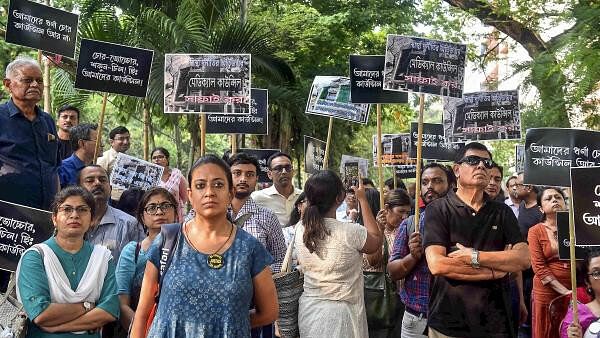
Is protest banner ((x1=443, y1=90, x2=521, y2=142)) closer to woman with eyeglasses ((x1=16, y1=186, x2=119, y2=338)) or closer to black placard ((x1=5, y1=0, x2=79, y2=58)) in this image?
black placard ((x1=5, y1=0, x2=79, y2=58))

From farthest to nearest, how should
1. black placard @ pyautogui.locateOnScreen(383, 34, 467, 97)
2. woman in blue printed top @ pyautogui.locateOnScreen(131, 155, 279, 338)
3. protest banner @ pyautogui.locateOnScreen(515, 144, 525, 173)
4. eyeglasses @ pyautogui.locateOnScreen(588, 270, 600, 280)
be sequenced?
1. protest banner @ pyautogui.locateOnScreen(515, 144, 525, 173)
2. black placard @ pyautogui.locateOnScreen(383, 34, 467, 97)
3. eyeglasses @ pyautogui.locateOnScreen(588, 270, 600, 280)
4. woman in blue printed top @ pyautogui.locateOnScreen(131, 155, 279, 338)

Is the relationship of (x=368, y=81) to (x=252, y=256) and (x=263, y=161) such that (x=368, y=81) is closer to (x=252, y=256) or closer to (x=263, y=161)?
(x=263, y=161)

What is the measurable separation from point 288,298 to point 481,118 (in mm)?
4665

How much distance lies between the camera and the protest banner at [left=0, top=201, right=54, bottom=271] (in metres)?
6.30

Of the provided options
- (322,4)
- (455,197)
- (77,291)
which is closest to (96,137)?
(77,291)

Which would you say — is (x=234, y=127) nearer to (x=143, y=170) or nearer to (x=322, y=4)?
(x=143, y=170)

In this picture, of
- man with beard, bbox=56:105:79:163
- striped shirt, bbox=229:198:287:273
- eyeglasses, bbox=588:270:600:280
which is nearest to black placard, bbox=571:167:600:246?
eyeglasses, bbox=588:270:600:280

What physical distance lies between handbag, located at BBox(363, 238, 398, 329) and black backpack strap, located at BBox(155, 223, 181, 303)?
3042mm

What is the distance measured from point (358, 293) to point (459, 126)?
14.1 feet

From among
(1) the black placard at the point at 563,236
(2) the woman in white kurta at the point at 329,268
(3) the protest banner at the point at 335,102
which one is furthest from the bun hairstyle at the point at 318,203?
(3) the protest banner at the point at 335,102

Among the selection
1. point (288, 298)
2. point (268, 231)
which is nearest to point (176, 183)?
point (268, 231)

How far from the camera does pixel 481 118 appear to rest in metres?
10.0

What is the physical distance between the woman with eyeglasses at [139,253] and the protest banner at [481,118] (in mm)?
4172

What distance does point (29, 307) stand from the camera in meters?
5.41
